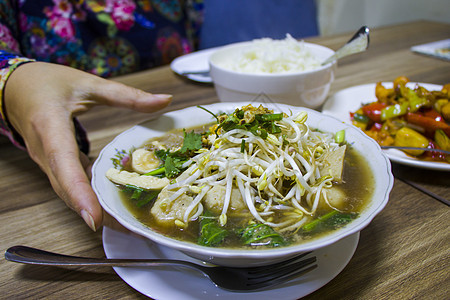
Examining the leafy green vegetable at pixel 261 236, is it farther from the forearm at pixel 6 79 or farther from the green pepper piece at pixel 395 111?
the forearm at pixel 6 79

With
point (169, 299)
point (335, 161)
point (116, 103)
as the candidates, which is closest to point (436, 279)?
point (335, 161)

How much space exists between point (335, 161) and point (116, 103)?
815 mm

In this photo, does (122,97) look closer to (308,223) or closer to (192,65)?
(308,223)

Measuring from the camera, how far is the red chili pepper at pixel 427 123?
4.42 ft

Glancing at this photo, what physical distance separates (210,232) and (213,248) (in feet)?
0.35

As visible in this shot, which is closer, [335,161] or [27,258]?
[27,258]

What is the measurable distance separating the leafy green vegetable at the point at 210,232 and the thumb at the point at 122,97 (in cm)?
58

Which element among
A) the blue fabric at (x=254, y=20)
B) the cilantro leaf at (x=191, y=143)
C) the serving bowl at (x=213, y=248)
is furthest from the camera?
the blue fabric at (x=254, y=20)

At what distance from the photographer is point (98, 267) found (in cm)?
96

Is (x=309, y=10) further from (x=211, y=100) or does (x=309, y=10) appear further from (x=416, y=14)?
(x=211, y=100)

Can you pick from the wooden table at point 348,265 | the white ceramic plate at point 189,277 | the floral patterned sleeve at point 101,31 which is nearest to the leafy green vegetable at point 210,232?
the white ceramic plate at point 189,277

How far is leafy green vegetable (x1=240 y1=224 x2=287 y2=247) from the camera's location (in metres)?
0.81

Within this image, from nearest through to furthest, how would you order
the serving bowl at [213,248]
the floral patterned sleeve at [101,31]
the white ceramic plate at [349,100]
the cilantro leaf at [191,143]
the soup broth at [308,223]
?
the serving bowl at [213,248], the soup broth at [308,223], the cilantro leaf at [191,143], the white ceramic plate at [349,100], the floral patterned sleeve at [101,31]

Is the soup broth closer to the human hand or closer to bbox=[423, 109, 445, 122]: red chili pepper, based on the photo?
the human hand
